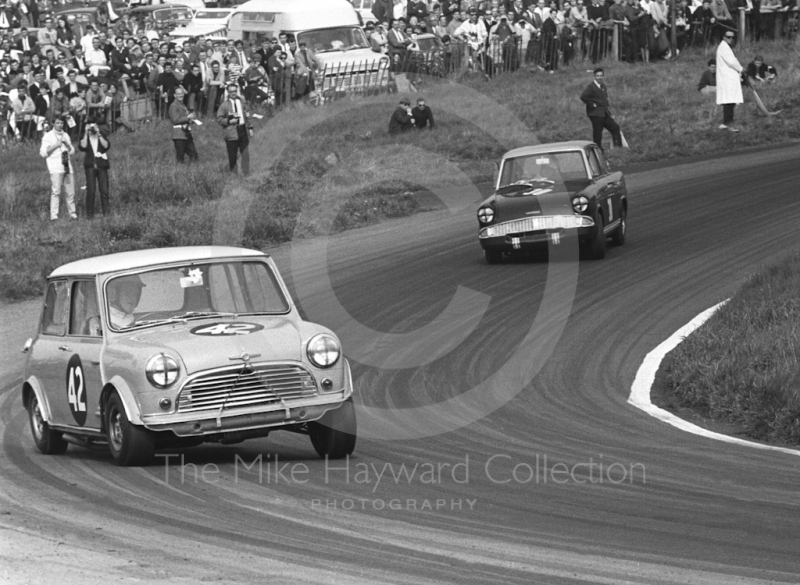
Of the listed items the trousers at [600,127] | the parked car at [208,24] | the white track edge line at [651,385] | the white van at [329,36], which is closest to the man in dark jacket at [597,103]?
the trousers at [600,127]

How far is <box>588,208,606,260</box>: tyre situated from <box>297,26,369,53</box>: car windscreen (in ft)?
50.2

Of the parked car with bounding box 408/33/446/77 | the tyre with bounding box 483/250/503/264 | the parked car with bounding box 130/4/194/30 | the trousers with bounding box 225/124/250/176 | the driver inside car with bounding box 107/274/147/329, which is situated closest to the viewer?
the driver inside car with bounding box 107/274/147/329

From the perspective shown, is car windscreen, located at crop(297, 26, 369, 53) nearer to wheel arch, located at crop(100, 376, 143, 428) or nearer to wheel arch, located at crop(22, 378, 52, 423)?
wheel arch, located at crop(22, 378, 52, 423)

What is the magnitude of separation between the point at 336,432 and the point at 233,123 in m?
15.5

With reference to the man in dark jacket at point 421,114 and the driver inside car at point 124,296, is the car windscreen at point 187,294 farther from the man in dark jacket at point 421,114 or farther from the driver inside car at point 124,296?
the man in dark jacket at point 421,114

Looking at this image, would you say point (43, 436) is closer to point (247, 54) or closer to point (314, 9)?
point (247, 54)

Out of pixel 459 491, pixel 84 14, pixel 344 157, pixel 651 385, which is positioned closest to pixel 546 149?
pixel 651 385

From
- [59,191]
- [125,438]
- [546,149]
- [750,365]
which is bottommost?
[750,365]

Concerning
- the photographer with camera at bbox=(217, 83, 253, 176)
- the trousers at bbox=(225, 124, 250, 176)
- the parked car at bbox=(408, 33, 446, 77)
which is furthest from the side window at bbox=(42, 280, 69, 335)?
the parked car at bbox=(408, 33, 446, 77)

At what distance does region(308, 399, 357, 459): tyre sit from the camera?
26.6 feet

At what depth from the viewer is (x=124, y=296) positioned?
8586 millimetres

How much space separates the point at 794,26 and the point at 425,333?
25.8 meters

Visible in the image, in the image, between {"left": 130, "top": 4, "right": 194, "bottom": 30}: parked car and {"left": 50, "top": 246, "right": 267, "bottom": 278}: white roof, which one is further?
{"left": 130, "top": 4, "right": 194, "bottom": 30}: parked car

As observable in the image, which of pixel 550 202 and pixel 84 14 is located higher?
pixel 84 14
